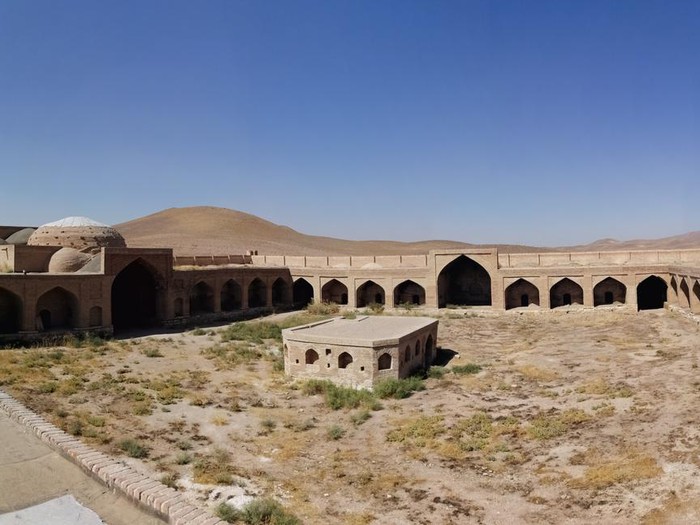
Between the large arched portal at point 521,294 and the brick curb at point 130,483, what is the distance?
26.8 meters

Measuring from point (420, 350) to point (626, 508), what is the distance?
434 inches

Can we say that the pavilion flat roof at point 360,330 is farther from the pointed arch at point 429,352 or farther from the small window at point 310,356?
the pointed arch at point 429,352

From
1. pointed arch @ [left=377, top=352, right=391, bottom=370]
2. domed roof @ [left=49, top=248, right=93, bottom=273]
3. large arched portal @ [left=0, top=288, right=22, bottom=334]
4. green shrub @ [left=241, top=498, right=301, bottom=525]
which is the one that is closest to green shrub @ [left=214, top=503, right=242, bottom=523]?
green shrub @ [left=241, top=498, right=301, bottom=525]

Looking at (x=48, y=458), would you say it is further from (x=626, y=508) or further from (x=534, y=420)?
(x=534, y=420)

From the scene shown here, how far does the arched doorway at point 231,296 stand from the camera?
32.6 m

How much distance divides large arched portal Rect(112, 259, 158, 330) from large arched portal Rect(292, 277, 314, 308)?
10788 mm

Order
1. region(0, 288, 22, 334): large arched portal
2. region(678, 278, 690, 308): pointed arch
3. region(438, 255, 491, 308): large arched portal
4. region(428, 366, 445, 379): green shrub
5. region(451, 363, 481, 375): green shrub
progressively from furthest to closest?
region(438, 255, 491, 308): large arched portal, region(678, 278, 690, 308): pointed arch, region(0, 288, 22, 334): large arched portal, region(451, 363, 481, 375): green shrub, region(428, 366, 445, 379): green shrub

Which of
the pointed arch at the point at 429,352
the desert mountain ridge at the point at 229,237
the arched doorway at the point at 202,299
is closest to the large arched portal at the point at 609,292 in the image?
the pointed arch at the point at 429,352

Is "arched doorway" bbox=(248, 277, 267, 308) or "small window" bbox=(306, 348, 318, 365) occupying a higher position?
"arched doorway" bbox=(248, 277, 267, 308)

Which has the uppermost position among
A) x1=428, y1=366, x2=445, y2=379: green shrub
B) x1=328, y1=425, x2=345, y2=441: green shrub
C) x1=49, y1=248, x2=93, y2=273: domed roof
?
x1=49, y1=248, x2=93, y2=273: domed roof

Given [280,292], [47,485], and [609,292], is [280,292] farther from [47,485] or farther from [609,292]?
[47,485]

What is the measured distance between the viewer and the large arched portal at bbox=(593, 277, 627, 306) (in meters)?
29.8

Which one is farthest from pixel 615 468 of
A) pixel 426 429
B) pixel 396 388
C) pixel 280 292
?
pixel 280 292

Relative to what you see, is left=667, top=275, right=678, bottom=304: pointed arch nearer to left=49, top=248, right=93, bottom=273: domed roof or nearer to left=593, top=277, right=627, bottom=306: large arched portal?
left=593, top=277, right=627, bottom=306: large arched portal
